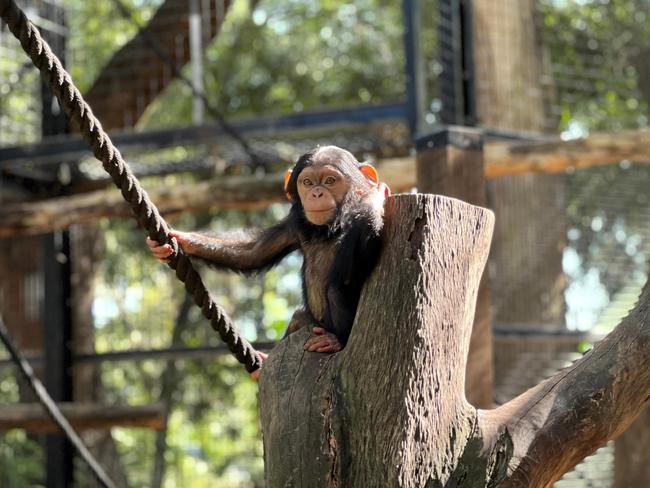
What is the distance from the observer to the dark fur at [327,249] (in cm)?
303

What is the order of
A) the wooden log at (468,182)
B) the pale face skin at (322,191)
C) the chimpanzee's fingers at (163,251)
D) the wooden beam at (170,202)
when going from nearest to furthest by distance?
the chimpanzee's fingers at (163,251) → the pale face skin at (322,191) → the wooden log at (468,182) → the wooden beam at (170,202)

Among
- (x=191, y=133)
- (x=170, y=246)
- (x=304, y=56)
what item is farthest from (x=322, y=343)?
(x=304, y=56)

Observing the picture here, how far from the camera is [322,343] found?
2.66 metres

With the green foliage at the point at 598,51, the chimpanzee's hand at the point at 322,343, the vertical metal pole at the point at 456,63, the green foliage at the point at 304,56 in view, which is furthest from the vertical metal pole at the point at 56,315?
the chimpanzee's hand at the point at 322,343

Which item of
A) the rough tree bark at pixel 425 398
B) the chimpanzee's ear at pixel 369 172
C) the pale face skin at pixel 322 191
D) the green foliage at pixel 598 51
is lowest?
the rough tree bark at pixel 425 398

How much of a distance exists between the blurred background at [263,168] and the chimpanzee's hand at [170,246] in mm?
1685

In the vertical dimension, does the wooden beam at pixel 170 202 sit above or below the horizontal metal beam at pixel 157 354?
above

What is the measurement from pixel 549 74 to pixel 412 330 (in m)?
6.10

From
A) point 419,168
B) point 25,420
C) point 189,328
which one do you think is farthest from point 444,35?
point 189,328

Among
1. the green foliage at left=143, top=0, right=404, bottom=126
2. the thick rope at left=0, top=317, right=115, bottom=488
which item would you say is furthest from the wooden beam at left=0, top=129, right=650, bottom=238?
the green foliage at left=143, top=0, right=404, bottom=126

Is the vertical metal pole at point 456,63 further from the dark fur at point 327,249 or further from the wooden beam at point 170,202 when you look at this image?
the dark fur at point 327,249

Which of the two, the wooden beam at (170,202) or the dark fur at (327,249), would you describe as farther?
the wooden beam at (170,202)

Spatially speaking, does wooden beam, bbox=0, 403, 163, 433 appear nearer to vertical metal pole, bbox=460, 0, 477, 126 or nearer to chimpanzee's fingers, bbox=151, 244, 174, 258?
vertical metal pole, bbox=460, 0, 477, 126

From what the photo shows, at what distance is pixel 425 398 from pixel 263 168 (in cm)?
511
